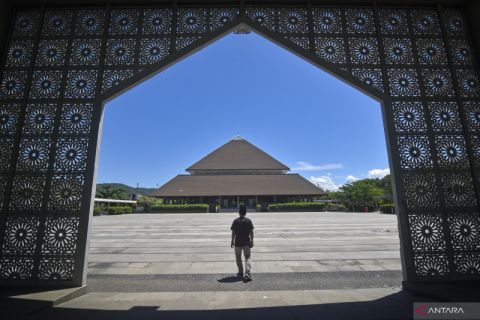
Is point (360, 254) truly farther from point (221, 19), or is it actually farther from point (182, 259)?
point (221, 19)

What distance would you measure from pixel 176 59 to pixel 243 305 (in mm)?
3846

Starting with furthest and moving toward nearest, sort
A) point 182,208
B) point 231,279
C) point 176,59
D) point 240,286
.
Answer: point 182,208, point 231,279, point 176,59, point 240,286

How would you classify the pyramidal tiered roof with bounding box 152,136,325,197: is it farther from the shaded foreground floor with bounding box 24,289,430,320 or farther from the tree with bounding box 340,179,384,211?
the shaded foreground floor with bounding box 24,289,430,320

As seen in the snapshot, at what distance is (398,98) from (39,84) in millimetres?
5807

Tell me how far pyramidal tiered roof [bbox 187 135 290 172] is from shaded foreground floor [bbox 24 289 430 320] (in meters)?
→ 36.2

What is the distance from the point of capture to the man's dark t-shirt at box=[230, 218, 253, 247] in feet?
15.9

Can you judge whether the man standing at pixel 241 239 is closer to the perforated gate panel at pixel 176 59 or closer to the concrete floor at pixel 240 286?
the concrete floor at pixel 240 286

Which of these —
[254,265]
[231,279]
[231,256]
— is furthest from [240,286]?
[231,256]

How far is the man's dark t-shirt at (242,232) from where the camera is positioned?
486cm

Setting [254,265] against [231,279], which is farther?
[254,265]

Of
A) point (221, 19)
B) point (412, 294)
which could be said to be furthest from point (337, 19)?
point (412, 294)

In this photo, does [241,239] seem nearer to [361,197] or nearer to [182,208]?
[182,208]

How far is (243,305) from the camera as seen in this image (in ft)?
10.9

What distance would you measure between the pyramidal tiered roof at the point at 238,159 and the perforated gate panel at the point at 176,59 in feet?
117
